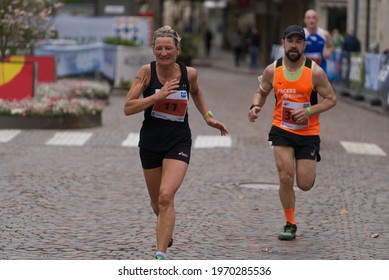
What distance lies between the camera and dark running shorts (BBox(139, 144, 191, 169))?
8.77 m

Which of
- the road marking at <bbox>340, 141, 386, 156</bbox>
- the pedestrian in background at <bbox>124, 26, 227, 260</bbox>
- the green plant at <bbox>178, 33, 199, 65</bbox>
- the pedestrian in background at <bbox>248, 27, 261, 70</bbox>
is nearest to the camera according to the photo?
the pedestrian in background at <bbox>124, 26, 227, 260</bbox>

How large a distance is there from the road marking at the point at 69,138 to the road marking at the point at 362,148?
13.3ft

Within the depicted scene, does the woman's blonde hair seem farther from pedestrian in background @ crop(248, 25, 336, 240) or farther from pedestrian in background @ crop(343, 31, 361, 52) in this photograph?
pedestrian in background @ crop(343, 31, 361, 52)

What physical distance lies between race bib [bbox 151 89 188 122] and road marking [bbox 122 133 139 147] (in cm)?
1004

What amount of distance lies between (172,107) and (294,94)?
176 centimetres

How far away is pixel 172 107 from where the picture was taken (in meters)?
8.73

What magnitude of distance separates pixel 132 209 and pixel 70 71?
20.8 meters

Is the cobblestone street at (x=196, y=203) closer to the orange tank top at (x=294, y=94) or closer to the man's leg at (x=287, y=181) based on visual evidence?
the man's leg at (x=287, y=181)

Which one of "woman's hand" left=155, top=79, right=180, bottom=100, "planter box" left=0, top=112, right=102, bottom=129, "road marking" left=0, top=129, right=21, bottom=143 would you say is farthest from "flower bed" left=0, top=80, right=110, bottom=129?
"woman's hand" left=155, top=79, right=180, bottom=100

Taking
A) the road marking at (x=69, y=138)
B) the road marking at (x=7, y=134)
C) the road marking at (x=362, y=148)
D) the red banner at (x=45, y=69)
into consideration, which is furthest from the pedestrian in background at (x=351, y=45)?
the road marking at (x=7, y=134)

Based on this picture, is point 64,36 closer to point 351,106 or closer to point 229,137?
point 351,106

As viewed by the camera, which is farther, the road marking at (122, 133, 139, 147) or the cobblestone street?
the road marking at (122, 133, 139, 147)

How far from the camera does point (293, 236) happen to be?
10.4 m

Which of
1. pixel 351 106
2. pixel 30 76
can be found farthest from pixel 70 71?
pixel 30 76
